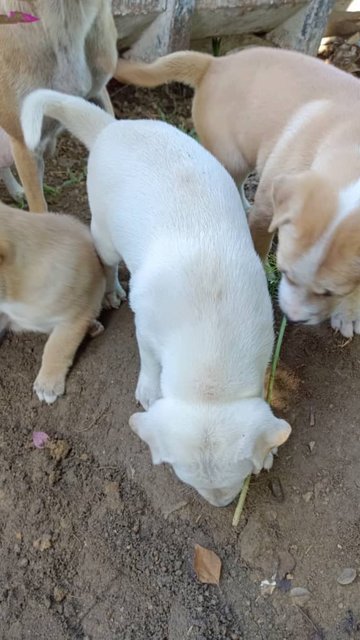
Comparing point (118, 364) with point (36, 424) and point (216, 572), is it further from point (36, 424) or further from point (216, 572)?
point (216, 572)

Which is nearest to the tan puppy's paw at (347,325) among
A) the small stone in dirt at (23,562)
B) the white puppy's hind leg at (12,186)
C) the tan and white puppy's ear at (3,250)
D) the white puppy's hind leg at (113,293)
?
the white puppy's hind leg at (113,293)

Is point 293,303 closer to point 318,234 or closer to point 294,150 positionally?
point 318,234

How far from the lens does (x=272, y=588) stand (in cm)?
276

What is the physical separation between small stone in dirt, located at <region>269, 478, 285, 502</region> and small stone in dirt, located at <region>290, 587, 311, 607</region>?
370 millimetres

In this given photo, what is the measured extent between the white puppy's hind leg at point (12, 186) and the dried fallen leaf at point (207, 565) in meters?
2.40

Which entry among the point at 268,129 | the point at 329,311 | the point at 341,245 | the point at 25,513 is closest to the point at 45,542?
the point at 25,513

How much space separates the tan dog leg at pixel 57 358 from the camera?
3.27 metres

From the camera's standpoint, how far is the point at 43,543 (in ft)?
9.53

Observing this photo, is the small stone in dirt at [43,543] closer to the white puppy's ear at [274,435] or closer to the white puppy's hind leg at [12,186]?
the white puppy's ear at [274,435]

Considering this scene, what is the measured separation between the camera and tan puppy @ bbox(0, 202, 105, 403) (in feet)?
10.0

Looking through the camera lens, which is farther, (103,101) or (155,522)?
(103,101)

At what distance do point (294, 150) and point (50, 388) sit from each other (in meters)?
1.59

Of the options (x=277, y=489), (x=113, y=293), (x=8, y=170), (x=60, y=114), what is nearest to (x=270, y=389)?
(x=277, y=489)

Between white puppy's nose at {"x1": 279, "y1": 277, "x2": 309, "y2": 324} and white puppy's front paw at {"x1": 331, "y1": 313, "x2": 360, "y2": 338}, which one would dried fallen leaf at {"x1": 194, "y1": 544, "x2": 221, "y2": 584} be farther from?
white puppy's front paw at {"x1": 331, "y1": 313, "x2": 360, "y2": 338}
